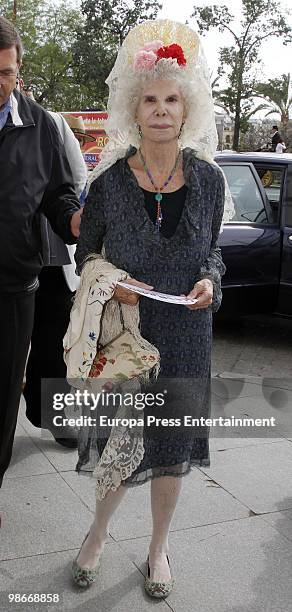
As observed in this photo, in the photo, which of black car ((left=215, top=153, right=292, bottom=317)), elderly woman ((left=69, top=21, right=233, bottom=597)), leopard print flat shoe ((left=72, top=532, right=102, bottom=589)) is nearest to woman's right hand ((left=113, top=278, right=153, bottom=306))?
elderly woman ((left=69, top=21, right=233, bottom=597))

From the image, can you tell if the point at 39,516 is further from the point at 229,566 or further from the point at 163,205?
the point at 163,205

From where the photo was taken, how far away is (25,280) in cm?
250

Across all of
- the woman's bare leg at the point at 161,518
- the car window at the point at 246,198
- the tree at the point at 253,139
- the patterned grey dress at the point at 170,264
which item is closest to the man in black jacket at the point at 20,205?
the patterned grey dress at the point at 170,264

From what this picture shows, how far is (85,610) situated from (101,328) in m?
0.94

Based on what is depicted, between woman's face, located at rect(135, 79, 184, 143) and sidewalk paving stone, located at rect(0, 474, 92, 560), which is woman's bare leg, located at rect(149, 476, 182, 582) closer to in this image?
sidewalk paving stone, located at rect(0, 474, 92, 560)

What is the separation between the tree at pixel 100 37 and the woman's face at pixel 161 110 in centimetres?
2629

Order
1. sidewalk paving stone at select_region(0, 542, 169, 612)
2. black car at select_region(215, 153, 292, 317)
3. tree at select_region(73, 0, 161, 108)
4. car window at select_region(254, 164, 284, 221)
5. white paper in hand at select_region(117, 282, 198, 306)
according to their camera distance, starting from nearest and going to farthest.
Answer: white paper in hand at select_region(117, 282, 198, 306)
sidewalk paving stone at select_region(0, 542, 169, 612)
black car at select_region(215, 153, 292, 317)
car window at select_region(254, 164, 284, 221)
tree at select_region(73, 0, 161, 108)

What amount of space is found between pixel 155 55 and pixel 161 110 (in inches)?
6.9

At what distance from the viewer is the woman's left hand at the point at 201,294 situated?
7.14 feet

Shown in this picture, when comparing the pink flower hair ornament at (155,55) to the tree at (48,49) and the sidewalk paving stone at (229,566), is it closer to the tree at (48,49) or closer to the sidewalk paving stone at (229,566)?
the sidewalk paving stone at (229,566)

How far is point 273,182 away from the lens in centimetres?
590

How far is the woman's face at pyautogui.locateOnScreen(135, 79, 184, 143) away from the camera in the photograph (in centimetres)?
217

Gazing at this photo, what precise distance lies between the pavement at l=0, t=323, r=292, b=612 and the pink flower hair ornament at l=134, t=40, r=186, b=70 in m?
1.76

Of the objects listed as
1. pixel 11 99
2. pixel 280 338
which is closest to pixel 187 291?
pixel 11 99
